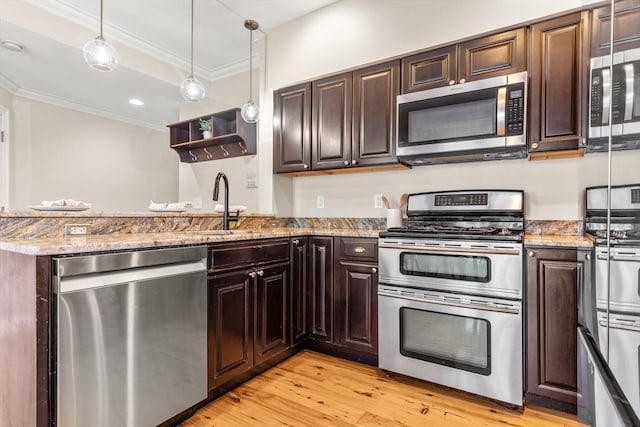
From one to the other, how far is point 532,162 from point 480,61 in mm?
765

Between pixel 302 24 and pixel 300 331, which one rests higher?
pixel 302 24

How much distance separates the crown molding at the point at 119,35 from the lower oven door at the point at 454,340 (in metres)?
3.45

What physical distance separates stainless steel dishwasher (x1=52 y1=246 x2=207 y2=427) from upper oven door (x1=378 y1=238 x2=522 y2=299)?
120 centimetres

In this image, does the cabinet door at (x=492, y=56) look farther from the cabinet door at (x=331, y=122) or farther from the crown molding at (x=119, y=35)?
the crown molding at (x=119, y=35)

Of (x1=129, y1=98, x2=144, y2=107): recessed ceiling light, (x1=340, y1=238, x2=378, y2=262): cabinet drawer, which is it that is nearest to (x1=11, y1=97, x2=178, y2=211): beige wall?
(x1=129, y1=98, x2=144, y2=107): recessed ceiling light

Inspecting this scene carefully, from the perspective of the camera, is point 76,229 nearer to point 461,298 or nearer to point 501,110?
point 461,298

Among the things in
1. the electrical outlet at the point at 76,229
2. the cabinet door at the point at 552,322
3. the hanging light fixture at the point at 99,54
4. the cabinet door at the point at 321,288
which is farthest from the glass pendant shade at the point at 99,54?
the cabinet door at the point at 552,322

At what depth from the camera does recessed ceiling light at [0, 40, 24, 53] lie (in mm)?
2848

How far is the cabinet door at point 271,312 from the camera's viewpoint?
2.15 m

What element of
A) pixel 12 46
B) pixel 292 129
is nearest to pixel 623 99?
pixel 292 129

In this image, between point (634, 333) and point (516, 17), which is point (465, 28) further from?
point (634, 333)

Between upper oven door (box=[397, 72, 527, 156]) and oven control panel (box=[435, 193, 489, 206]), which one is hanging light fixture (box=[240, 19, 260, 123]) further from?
oven control panel (box=[435, 193, 489, 206])

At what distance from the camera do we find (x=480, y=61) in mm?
2131

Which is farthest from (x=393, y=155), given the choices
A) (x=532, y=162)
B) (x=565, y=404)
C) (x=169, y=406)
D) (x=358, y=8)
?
(x=169, y=406)
